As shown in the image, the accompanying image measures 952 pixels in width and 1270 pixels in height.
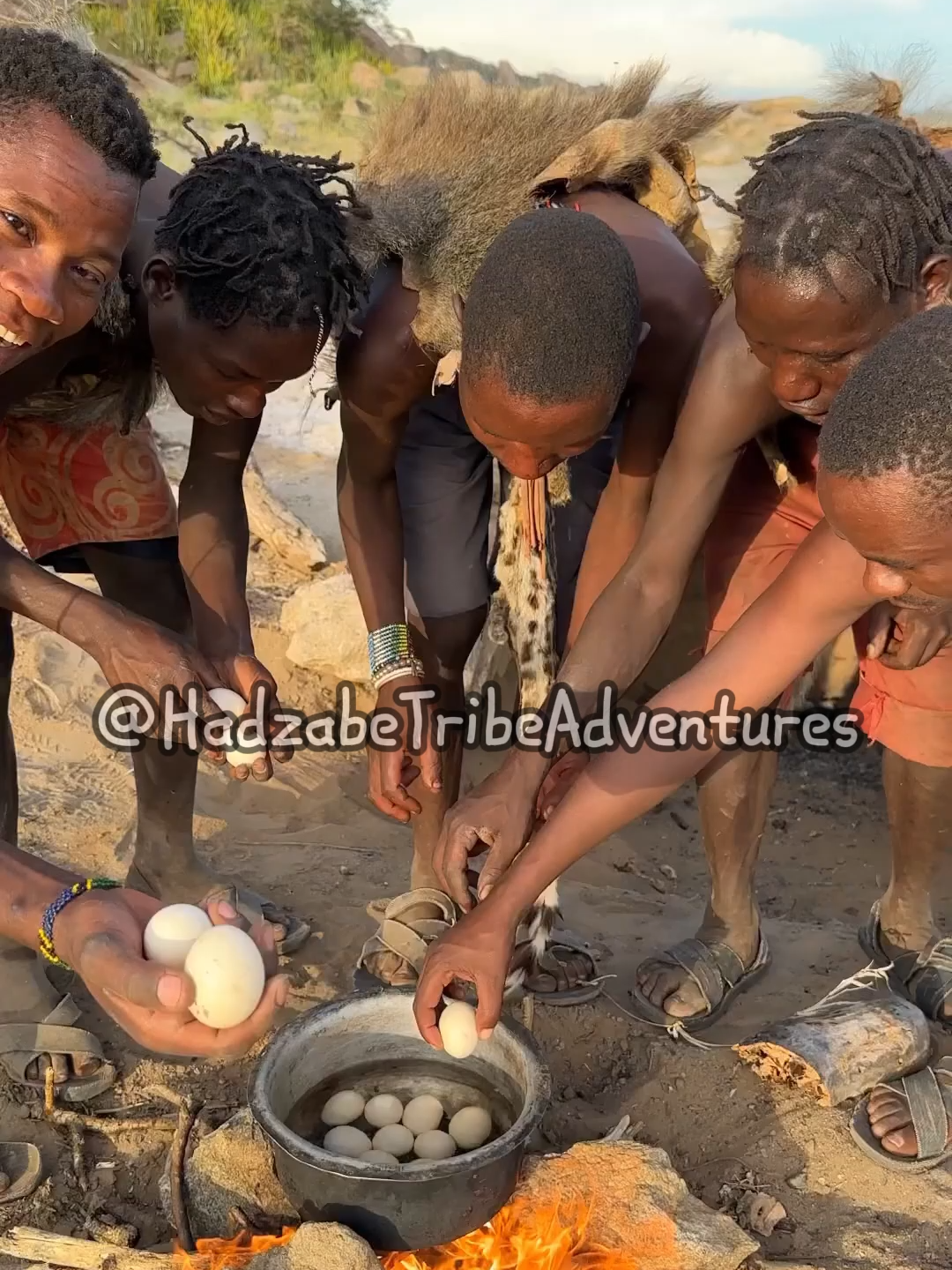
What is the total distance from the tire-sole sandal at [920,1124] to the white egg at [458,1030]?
3.17 feet

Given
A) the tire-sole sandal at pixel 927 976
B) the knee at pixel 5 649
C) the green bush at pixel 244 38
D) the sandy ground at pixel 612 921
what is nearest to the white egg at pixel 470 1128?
the sandy ground at pixel 612 921

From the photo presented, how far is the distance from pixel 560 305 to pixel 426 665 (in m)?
1.28

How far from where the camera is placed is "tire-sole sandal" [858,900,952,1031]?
114 inches

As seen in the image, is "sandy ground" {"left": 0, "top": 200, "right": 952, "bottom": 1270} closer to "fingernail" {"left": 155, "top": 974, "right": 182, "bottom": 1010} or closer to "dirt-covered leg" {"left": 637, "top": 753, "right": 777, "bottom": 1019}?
"dirt-covered leg" {"left": 637, "top": 753, "right": 777, "bottom": 1019}

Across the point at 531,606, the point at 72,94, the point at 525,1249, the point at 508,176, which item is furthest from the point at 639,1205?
the point at 508,176

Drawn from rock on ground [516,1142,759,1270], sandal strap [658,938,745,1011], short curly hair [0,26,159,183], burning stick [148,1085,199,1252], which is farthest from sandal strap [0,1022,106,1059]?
short curly hair [0,26,159,183]

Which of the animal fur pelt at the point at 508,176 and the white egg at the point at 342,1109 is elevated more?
the animal fur pelt at the point at 508,176

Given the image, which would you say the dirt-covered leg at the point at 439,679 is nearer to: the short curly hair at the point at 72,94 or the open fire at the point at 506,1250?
the open fire at the point at 506,1250

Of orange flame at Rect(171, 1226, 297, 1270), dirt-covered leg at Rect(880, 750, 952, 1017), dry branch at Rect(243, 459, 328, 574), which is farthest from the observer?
dry branch at Rect(243, 459, 328, 574)

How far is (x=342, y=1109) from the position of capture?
2.28 meters

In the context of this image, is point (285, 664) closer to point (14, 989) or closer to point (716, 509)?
point (14, 989)

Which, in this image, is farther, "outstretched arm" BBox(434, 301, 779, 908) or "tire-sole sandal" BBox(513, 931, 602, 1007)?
"tire-sole sandal" BBox(513, 931, 602, 1007)

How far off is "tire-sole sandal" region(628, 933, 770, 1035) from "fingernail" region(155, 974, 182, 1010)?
5.07 ft

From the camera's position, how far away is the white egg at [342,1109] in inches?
89.7
